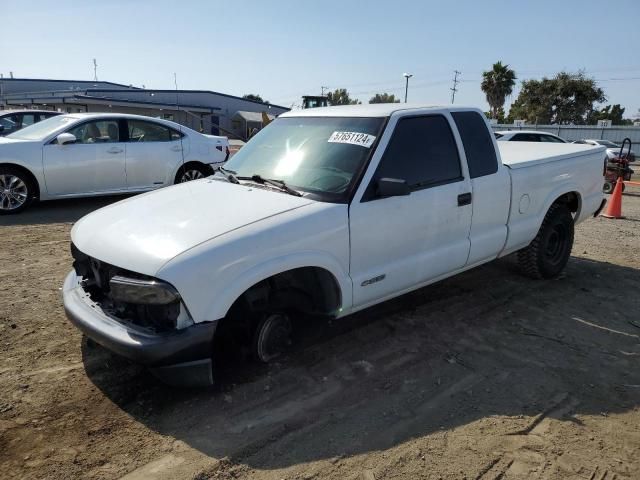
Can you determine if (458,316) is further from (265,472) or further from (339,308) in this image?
(265,472)

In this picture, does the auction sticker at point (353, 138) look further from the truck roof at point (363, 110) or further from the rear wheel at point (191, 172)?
the rear wheel at point (191, 172)

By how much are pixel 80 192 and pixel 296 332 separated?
599cm

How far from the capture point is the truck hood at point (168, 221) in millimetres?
2910

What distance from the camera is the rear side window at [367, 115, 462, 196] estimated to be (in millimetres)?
3782

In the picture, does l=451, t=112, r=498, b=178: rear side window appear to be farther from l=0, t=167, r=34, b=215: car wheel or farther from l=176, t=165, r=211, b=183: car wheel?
l=0, t=167, r=34, b=215: car wheel

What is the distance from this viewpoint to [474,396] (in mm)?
3242

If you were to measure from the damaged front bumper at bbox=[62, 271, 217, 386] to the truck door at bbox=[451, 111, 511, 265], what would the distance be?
2.60 m

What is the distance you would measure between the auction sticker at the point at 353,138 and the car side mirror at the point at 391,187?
375 millimetres

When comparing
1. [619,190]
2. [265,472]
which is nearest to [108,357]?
[265,472]

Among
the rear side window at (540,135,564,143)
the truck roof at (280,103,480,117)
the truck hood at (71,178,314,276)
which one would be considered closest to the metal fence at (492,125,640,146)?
the rear side window at (540,135,564,143)

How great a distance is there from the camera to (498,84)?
5666cm

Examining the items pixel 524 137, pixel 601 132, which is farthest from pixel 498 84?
pixel 524 137

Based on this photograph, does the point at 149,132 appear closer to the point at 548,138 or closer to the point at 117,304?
the point at 117,304

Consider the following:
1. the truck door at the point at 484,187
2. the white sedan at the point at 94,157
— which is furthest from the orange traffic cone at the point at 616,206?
the white sedan at the point at 94,157
